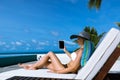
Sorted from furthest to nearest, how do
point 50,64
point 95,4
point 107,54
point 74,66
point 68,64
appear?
point 95,4
point 50,64
point 68,64
point 74,66
point 107,54

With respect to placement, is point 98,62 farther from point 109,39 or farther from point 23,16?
point 23,16

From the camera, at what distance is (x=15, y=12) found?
69250 millimetres

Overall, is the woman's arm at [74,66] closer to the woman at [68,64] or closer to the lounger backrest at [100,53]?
the woman at [68,64]

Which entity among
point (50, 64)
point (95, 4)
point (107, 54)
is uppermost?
point (95, 4)

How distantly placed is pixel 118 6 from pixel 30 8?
21493 mm

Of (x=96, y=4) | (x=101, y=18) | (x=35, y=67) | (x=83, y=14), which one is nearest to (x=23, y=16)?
(x=83, y=14)

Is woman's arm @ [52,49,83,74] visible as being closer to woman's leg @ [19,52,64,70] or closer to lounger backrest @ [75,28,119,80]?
woman's leg @ [19,52,64,70]

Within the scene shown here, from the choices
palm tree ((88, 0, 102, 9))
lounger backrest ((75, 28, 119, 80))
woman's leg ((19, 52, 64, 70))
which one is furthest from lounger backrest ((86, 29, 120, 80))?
palm tree ((88, 0, 102, 9))

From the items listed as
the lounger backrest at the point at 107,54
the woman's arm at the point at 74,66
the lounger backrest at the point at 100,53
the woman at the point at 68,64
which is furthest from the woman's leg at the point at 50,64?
the lounger backrest at the point at 107,54

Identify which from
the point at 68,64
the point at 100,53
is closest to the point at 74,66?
the point at 68,64

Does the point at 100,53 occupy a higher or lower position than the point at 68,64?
higher

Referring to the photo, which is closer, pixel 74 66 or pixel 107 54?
pixel 107 54

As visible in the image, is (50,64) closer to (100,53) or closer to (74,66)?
(74,66)

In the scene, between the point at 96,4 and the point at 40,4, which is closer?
the point at 96,4
